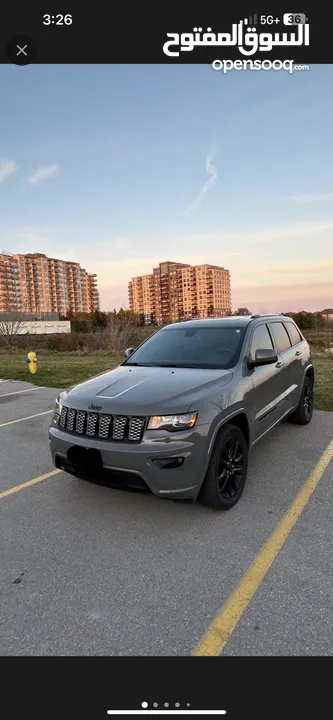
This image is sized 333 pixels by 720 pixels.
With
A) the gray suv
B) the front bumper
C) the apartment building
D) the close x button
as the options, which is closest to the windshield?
the gray suv

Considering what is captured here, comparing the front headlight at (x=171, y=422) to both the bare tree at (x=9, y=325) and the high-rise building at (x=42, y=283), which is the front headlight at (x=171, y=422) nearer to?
the bare tree at (x=9, y=325)

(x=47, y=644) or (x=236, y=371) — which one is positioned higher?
(x=236, y=371)

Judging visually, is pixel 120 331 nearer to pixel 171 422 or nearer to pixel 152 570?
pixel 171 422

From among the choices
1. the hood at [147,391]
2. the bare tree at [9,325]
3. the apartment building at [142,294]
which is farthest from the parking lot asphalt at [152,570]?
the apartment building at [142,294]

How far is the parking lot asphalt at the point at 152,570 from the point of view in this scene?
1.96m

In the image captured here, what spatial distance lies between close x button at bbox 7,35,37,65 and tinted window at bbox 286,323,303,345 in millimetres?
4208

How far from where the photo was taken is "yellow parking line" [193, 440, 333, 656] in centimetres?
192

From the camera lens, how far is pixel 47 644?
195 cm

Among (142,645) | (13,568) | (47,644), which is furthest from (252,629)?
(13,568)

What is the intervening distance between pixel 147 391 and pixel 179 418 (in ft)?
1.38

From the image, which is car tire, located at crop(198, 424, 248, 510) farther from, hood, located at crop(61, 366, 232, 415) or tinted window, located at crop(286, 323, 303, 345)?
tinted window, located at crop(286, 323, 303, 345)

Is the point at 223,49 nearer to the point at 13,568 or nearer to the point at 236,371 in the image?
the point at 236,371
